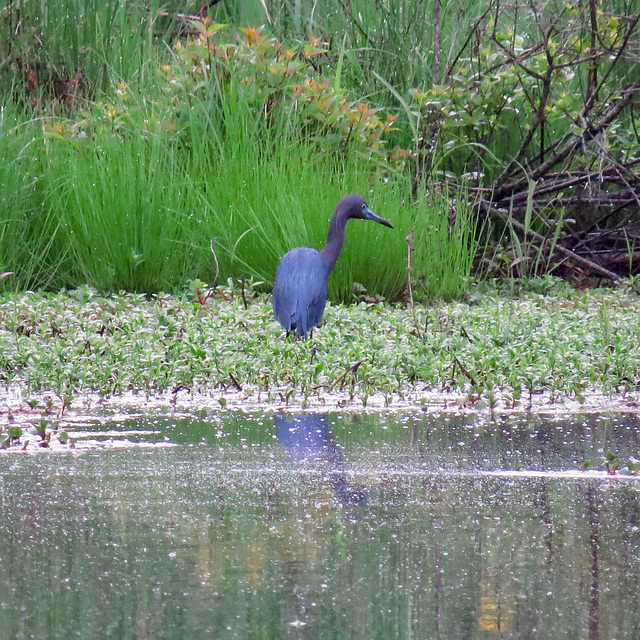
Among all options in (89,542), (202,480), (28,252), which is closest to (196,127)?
(28,252)

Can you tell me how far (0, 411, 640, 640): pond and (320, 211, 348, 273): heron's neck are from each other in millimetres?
2748

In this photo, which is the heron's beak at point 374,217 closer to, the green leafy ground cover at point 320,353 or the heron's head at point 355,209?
the heron's head at point 355,209

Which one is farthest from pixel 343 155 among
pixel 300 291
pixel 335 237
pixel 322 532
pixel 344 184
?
pixel 322 532

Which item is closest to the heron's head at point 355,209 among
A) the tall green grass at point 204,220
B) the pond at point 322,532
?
the tall green grass at point 204,220

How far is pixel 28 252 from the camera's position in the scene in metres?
7.18

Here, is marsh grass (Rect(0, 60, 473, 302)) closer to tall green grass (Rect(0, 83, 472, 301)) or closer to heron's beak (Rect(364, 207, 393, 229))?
tall green grass (Rect(0, 83, 472, 301))

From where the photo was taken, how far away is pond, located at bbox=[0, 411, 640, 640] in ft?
6.61

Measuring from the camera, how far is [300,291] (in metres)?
5.42

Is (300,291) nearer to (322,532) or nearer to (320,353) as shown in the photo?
(320,353)

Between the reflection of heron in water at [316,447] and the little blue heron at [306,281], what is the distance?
1519mm

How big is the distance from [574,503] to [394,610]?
34.1 inches

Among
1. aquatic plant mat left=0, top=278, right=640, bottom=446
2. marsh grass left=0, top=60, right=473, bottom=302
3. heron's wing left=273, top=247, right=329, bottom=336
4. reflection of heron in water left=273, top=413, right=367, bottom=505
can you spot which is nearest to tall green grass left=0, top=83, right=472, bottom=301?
marsh grass left=0, top=60, right=473, bottom=302

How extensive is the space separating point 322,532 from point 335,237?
4014mm

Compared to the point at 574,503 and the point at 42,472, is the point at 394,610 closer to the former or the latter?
the point at 574,503
